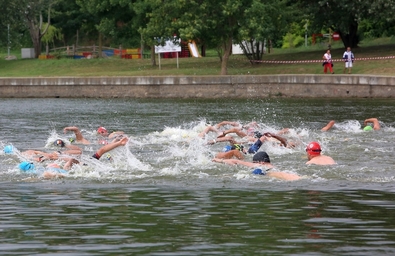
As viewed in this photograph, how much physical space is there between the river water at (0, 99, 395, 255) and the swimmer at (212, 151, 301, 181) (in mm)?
147

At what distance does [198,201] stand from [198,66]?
44422 mm

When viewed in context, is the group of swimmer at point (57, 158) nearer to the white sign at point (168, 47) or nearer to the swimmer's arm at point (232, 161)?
Result: the swimmer's arm at point (232, 161)

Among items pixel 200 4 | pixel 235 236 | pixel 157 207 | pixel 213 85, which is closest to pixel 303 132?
pixel 157 207

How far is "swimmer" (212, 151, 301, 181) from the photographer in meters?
18.7

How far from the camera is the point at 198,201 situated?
15.8 m

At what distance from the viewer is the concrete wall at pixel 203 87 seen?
45.7 meters

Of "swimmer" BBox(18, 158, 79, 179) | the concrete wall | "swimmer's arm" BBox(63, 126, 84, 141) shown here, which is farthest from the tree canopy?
"swimmer" BBox(18, 158, 79, 179)

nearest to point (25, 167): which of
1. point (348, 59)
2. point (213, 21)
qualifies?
point (348, 59)

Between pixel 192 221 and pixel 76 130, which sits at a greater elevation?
pixel 192 221

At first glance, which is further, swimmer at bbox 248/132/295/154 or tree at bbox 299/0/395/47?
tree at bbox 299/0/395/47

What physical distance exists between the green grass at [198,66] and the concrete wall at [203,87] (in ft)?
10.9

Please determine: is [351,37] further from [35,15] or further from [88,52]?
[35,15]

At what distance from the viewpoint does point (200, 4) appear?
55.2 meters

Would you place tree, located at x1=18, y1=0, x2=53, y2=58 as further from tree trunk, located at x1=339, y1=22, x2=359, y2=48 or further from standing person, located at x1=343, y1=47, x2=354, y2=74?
standing person, located at x1=343, y1=47, x2=354, y2=74
